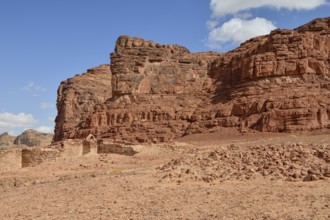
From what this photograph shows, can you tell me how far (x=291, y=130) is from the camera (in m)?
47.3

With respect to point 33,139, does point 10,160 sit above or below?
below

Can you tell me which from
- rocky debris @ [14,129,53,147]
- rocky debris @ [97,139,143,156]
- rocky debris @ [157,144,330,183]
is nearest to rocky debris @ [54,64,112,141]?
rocky debris @ [14,129,53,147]

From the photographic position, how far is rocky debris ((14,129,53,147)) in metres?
120

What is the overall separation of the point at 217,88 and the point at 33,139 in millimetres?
71693

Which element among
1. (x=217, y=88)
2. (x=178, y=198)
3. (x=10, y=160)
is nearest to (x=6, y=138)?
(x=217, y=88)

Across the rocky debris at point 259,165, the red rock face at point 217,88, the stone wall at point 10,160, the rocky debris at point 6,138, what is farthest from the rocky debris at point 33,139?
the rocky debris at point 259,165

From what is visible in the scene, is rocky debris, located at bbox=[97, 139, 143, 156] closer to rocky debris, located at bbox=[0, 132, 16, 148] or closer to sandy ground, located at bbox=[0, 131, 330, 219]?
sandy ground, located at bbox=[0, 131, 330, 219]

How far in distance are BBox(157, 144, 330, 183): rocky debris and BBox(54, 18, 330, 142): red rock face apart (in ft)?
114

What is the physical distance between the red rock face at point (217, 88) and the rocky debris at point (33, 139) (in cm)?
→ 4992

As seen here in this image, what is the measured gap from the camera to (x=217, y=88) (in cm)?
6650

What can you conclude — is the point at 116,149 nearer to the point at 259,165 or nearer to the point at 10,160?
the point at 10,160

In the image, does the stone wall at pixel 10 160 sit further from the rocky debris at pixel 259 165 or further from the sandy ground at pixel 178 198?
the rocky debris at pixel 259 165

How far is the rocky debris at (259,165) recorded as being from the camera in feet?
37.6

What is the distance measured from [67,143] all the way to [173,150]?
26.4ft
